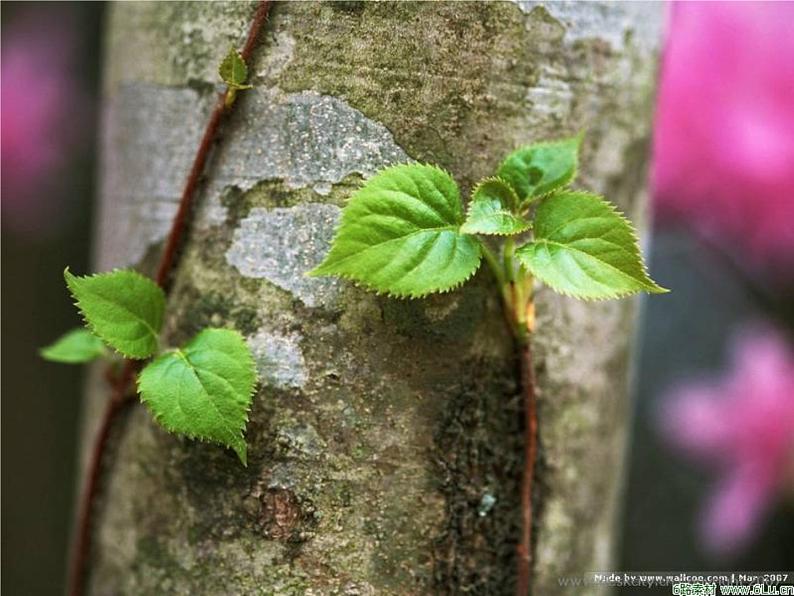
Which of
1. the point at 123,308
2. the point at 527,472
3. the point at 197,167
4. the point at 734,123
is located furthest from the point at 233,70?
the point at 734,123

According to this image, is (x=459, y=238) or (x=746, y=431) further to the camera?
(x=746, y=431)

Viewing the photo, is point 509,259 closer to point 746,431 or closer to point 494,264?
point 494,264

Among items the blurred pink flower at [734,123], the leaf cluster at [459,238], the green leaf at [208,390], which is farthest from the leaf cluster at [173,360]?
the blurred pink flower at [734,123]

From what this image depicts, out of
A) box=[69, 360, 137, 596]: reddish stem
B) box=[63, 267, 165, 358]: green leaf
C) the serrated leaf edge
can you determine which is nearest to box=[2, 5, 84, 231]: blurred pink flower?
box=[69, 360, 137, 596]: reddish stem

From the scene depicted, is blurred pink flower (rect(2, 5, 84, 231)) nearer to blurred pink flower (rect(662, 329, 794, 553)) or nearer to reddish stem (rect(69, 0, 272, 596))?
reddish stem (rect(69, 0, 272, 596))

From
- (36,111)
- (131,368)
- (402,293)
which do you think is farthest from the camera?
(36,111)
